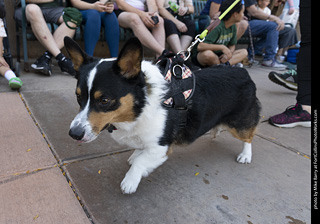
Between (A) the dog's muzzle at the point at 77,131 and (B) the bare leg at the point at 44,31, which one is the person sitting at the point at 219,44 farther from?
(A) the dog's muzzle at the point at 77,131

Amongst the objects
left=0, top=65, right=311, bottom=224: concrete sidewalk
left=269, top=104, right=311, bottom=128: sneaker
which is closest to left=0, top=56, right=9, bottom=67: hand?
left=0, top=65, right=311, bottom=224: concrete sidewalk

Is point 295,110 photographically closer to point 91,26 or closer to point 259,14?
point 91,26

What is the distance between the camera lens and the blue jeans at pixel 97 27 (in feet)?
14.7

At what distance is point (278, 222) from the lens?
1.77m

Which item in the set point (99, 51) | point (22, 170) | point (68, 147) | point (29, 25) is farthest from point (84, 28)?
point (22, 170)

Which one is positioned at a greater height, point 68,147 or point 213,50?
point 213,50

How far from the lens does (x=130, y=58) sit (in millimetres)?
1680

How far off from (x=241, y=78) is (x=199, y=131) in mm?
690

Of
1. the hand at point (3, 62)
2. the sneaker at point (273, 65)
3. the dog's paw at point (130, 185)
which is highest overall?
the hand at point (3, 62)

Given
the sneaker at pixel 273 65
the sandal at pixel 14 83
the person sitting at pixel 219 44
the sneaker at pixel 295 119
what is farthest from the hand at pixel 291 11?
the sandal at pixel 14 83

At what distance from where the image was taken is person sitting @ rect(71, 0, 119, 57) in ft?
14.6

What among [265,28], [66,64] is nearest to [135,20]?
[66,64]

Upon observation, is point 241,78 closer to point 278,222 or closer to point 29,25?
point 278,222

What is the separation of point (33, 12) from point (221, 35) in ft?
11.3
